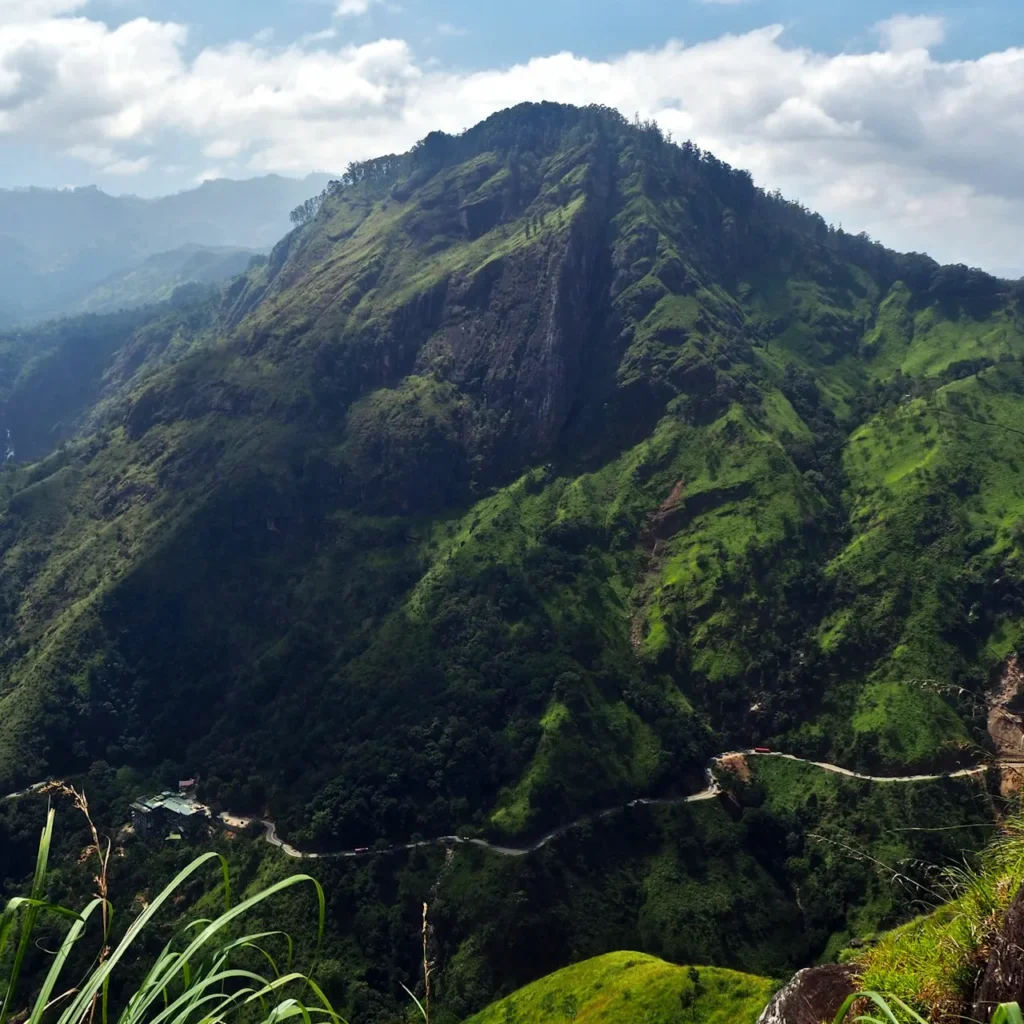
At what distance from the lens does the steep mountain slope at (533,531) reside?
97.4m

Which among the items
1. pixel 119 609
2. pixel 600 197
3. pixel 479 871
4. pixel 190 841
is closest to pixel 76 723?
pixel 119 609

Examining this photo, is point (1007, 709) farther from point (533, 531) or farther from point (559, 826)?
point (533, 531)

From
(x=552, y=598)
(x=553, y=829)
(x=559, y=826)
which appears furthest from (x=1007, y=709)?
(x=552, y=598)

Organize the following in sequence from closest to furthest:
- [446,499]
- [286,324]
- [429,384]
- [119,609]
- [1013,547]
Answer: [1013,547] → [119,609] → [446,499] → [429,384] → [286,324]

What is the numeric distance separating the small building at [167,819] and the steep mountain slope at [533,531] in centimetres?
384

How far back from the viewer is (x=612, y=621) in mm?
114500

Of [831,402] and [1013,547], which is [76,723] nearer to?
[1013,547]

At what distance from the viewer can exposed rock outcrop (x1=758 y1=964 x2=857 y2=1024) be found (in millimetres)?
12539

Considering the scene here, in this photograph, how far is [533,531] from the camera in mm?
128750

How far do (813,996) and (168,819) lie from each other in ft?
332

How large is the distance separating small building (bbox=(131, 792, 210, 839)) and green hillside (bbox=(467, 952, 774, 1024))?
46.6 meters

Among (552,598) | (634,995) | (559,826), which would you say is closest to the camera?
(634,995)

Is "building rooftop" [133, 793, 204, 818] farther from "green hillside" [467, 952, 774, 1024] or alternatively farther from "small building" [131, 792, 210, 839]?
"green hillside" [467, 952, 774, 1024]

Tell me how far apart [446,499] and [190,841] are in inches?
2833
